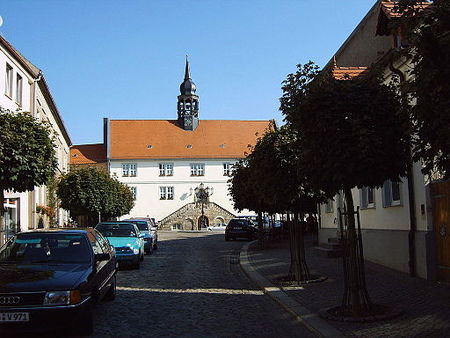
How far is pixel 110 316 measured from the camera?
30.0ft

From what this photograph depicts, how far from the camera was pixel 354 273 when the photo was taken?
27.6 feet

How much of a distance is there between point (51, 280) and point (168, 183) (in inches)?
2503

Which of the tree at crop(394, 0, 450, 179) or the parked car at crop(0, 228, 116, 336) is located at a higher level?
the tree at crop(394, 0, 450, 179)

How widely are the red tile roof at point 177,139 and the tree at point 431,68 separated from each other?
65.0 metres

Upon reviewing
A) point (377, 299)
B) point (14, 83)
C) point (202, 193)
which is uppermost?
point (14, 83)

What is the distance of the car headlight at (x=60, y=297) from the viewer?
6.94m

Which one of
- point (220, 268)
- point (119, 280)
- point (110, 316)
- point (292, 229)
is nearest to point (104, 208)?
point (220, 268)

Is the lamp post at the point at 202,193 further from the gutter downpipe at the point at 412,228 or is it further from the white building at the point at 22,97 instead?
the gutter downpipe at the point at 412,228

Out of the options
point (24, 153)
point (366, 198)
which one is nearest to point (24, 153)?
point (24, 153)

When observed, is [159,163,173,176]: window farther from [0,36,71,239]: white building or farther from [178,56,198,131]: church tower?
[0,36,71,239]: white building

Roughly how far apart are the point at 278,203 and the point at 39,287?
7.18 meters

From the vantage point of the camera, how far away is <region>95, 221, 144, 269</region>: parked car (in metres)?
17.0

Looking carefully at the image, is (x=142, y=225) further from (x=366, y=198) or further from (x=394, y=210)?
(x=394, y=210)

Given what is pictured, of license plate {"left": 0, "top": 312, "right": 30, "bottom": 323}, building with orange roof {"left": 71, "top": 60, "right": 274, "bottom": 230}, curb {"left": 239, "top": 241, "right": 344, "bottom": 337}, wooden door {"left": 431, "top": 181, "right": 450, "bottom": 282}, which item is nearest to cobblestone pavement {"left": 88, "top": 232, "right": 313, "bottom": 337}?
curb {"left": 239, "top": 241, "right": 344, "bottom": 337}
